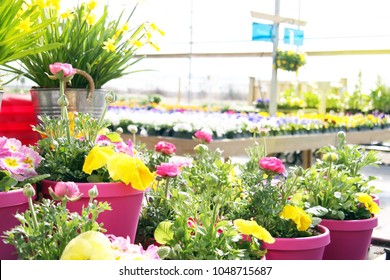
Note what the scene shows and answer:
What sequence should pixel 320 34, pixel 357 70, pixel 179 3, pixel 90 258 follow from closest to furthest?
pixel 90 258, pixel 357 70, pixel 320 34, pixel 179 3

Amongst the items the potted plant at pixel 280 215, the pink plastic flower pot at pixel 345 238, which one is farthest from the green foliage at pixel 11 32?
the pink plastic flower pot at pixel 345 238

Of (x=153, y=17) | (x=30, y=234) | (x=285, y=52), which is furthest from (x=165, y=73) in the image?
(x=30, y=234)

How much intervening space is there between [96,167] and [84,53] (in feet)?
1.82

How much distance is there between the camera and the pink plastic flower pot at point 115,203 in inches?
39.7

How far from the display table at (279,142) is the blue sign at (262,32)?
148 cm

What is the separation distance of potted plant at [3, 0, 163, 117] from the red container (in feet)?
0.25

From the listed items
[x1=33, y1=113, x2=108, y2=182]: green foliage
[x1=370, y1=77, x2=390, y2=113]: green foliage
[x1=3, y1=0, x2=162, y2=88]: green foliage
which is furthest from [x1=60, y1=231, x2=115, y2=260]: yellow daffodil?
[x1=370, y1=77, x2=390, y2=113]: green foliage

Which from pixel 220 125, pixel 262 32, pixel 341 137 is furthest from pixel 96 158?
pixel 262 32

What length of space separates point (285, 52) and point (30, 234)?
6122mm

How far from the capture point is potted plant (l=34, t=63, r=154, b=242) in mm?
1018

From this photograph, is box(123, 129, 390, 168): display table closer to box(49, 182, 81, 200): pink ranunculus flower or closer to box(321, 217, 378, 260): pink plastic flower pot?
box(321, 217, 378, 260): pink plastic flower pot

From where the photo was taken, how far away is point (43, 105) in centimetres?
143

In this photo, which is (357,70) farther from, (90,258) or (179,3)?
(90,258)

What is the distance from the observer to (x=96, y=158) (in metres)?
1.02
